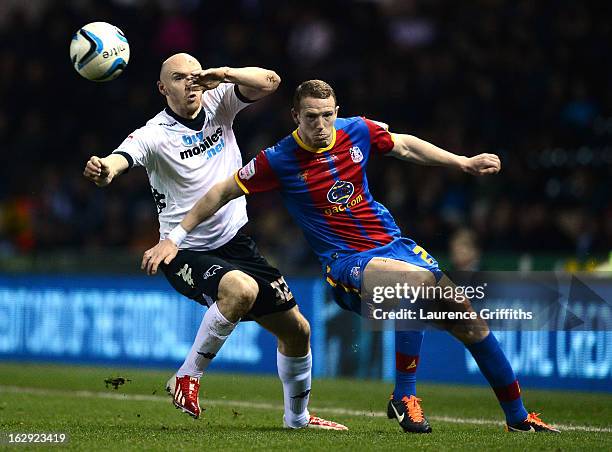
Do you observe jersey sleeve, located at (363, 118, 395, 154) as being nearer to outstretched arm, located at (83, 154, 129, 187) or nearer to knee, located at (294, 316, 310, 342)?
knee, located at (294, 316, 310, 342)

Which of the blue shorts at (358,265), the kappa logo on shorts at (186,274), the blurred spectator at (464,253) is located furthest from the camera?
the blurred spectator at (464,253)

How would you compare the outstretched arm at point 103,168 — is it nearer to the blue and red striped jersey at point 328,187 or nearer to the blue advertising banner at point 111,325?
the blue and red striped jersey at point 328,187

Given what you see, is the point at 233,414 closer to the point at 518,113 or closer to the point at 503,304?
the point at 503,304

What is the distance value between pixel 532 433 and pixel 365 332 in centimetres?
551

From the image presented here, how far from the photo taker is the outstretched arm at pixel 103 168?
22.0 ft

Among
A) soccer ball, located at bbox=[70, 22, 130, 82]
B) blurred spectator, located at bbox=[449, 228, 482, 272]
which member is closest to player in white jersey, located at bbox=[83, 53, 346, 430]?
soccer ball, located at bbox=[70, 22, 130, 82]

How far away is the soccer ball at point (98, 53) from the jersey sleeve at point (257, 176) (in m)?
1.23

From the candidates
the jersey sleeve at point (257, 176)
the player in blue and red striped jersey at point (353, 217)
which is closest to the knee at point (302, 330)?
the player in blue and red striped jersey at point (353, 217)

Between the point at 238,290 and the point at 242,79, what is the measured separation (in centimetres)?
133

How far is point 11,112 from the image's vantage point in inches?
734

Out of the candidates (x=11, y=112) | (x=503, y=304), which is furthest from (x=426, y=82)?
(x=11, y=112)

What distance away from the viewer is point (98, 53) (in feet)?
24.9

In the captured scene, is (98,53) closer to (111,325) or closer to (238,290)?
(238,290)

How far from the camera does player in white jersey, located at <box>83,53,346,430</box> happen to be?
7102 mm
